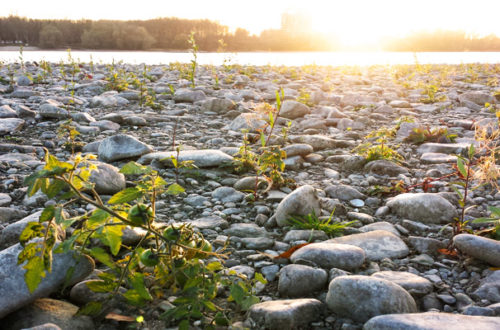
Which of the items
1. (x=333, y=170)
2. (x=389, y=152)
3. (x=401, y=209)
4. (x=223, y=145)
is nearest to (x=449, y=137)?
(x=389, y=152)

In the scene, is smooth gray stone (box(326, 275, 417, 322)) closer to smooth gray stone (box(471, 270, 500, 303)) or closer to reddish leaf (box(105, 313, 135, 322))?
smooth gray stone (box(471, 270, 500, 303))

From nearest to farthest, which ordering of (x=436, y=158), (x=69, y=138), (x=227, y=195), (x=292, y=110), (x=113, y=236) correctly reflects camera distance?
1. (x=113, y=236)
2. (x=227, y=195)
3. (x=436, y=158)
4. (x=69, y=138)
5. (x=292, y=110)

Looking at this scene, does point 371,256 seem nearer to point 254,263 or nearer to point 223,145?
point 254,263

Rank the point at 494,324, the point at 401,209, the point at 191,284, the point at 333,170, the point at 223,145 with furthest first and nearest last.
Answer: the point at 223,145 → the point at 333,170 → the point at 401,209 → the point at 191,284 → the point at 494,324

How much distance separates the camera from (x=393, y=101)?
6348mm

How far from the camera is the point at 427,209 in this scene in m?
2.40

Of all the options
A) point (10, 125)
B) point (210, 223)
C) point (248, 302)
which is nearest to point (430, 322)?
point (248, 302)

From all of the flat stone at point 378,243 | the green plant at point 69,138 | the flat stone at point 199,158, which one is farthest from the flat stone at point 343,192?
the green plant at point 69,138

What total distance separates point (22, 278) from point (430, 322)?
4.96 feet

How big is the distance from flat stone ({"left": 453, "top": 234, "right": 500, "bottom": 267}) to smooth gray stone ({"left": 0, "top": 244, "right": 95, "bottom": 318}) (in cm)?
179

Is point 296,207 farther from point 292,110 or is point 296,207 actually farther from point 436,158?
point 292,110

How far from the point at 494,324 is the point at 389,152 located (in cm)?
230

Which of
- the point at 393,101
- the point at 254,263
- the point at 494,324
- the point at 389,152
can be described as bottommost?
the point at 254,263

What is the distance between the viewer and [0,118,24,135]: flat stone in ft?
13.1
